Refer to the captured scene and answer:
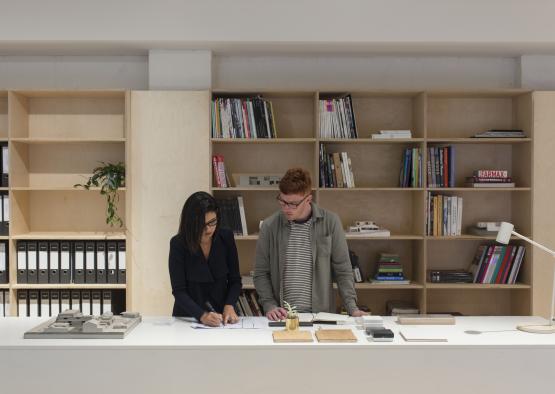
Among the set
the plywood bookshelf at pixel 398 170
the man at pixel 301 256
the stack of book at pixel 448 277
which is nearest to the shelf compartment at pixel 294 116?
the plywood bookshelf at pixel 398 170

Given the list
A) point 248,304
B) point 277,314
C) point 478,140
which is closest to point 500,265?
point 478,140

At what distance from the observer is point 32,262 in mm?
4594

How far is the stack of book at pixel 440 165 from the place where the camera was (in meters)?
4.67

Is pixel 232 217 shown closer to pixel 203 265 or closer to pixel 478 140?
pixel 203 265

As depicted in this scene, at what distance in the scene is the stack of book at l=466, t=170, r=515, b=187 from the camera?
467 centimetres

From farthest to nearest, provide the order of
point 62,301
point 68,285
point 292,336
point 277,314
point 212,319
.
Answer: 1. point 62,301
2. point 68,285
3. point 277,314
4. point 212,319
5. point 292,336

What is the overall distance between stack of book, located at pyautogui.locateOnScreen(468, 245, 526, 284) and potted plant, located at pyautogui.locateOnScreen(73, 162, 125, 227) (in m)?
2.73

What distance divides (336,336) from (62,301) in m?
2.68

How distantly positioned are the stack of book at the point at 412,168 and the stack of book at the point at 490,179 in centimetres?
41

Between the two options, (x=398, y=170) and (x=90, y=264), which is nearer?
(x=90, y=264)
